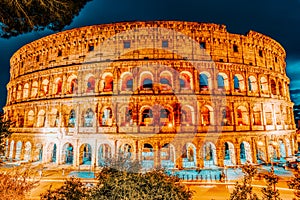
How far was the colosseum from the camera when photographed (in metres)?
16.3

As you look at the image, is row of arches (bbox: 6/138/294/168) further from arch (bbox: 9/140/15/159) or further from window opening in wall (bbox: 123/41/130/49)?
window opening in wall (bbox: 123/41/130/49)

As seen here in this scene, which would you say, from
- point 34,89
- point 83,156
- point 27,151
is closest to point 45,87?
point 34,89

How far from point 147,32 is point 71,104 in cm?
1012

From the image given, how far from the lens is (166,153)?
19688mm

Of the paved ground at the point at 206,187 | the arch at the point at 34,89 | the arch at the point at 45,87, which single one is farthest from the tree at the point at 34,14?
the arch at the point at 34,89

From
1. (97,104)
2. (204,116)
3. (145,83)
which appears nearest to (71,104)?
(97,104)

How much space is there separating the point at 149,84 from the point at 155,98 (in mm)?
4187

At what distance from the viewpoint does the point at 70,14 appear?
281 inches

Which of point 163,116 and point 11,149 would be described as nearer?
point 163,116

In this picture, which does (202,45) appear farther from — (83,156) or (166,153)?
(83,156)

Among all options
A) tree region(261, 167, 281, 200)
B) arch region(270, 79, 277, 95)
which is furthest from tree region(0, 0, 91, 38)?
arch region(270, 79, 277, 95)

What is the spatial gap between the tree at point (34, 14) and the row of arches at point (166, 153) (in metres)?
9.91

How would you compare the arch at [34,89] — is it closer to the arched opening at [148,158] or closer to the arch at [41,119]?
the arch at [41,119]

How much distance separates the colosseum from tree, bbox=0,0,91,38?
9896 mm
